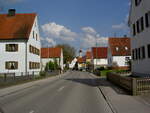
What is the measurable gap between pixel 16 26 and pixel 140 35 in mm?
23897

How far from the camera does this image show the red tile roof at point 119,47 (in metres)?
64.3

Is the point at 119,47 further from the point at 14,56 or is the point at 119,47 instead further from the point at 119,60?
the point at 14,56

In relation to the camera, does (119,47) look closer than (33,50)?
No

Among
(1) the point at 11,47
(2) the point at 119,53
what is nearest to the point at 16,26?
(1) the point at 11,47

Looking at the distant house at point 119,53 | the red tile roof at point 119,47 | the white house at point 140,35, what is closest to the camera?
the white house at point 140,35

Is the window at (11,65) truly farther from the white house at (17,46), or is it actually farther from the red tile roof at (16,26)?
the red tile roof at (16,26)

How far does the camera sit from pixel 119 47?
65625mm

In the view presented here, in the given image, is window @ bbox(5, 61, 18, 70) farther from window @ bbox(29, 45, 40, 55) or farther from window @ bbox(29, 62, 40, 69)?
window @ bbox(29, 45, 40, 55)

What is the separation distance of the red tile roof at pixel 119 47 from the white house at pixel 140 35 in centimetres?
3478

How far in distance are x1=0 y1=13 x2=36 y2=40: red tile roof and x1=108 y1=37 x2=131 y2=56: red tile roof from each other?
28.5 m

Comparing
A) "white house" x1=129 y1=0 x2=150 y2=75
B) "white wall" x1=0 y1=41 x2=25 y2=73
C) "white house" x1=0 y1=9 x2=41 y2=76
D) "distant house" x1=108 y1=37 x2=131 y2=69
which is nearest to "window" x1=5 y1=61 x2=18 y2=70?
"white house" x1=0 y1=9 x2=41 y2=76

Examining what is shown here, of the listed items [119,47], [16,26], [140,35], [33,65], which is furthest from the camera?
[119,47]

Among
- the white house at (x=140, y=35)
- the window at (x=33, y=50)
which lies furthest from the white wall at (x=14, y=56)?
the white house at (x=140, y=35)

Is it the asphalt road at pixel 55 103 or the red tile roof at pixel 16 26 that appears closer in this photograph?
the asphalt road at pixel 55 103
